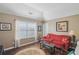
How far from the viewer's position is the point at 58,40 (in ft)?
4.84

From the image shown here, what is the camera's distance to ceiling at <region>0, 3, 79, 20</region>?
145cm

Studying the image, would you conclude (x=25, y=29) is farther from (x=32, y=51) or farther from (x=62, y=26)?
(x=62, y=26)

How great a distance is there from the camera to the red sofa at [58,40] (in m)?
1.43

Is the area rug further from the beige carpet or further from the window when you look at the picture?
the window

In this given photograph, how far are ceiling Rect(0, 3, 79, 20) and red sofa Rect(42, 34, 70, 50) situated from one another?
1.13ft

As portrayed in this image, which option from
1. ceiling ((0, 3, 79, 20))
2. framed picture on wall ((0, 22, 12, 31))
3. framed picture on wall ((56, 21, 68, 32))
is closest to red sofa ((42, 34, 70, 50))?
framed picture on wall ((56, 21, 68, 32))

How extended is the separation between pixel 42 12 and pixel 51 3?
0.21 meters

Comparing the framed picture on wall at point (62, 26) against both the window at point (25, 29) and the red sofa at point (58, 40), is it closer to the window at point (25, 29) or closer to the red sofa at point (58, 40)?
the red sofa at point (58, 40)

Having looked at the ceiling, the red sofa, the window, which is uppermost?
the ceiling

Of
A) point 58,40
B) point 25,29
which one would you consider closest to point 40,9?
point 25,29

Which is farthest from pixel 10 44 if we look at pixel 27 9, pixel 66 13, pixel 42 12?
pixel 66 13

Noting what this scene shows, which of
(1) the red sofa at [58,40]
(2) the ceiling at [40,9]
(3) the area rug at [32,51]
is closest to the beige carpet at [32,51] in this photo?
(3) the area rug at [32,51]

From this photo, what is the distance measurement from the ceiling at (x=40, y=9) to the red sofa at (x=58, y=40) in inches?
13.6

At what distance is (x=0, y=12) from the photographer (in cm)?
142
